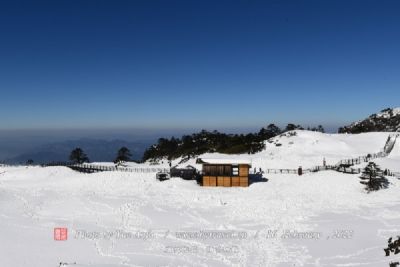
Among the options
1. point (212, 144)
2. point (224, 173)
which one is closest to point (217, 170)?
point (224, 173)

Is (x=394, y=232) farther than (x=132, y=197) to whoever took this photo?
No

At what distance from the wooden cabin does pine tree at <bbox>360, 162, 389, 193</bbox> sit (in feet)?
39.8

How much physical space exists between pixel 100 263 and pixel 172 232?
7.31m

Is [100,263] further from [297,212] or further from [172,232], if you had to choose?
[297,212]

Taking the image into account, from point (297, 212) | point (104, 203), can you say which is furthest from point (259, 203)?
point (104, 203)

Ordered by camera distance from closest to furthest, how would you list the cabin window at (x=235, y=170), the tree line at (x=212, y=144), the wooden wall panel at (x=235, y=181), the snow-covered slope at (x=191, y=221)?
1. the snow-covered slope at (x=191, y=221)
2. the wooden wall panel at (x=235, y=181)
3. the cabin window at (x=235, y=170)
4. the tree line at (x=212, y=144)

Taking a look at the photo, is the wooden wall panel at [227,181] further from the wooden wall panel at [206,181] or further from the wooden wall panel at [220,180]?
the wooden wall panel at [206,181]

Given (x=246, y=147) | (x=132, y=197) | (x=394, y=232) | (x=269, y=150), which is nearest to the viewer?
(x=394, y=232)

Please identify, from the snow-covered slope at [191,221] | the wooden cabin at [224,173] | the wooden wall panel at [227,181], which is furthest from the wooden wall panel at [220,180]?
the snow-covered slope at [191,221]

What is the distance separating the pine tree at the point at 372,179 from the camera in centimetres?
3953

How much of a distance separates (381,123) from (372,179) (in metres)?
106

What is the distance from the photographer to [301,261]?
2125 cm

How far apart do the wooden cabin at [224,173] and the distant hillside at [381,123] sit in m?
81.5

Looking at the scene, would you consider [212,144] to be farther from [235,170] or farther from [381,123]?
[381,123]
